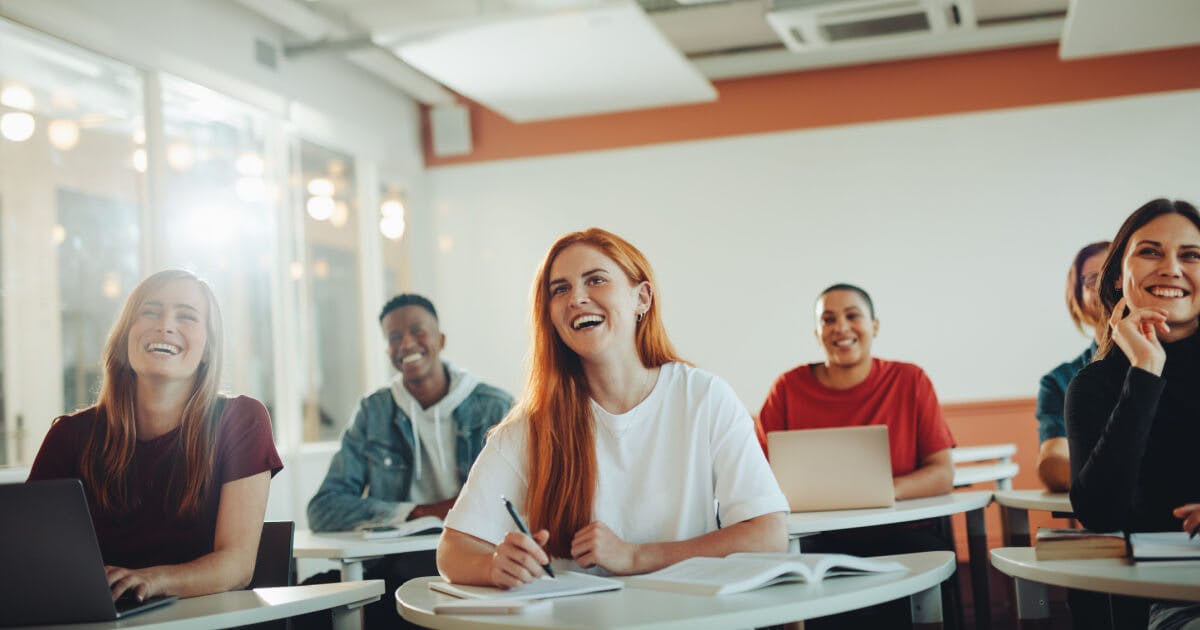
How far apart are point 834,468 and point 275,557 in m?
1.66

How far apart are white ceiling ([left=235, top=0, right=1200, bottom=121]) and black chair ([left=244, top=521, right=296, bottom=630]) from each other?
3189mm

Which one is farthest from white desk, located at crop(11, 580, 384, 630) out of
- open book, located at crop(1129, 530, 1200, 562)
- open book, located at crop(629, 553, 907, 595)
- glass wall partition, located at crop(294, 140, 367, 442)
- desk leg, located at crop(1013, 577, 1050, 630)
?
glass wall partition, located at crop(294, 140, 367, 442)

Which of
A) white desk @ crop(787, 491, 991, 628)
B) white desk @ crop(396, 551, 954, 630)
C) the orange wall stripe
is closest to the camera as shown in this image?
white desk @ crop(396, 551, 954, 630)

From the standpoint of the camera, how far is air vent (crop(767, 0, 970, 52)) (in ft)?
17.3

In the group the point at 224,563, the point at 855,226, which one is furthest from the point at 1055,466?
the point at 855,226

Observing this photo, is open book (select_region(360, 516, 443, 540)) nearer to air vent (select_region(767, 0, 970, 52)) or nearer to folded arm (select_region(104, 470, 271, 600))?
folded arm (select_region(104, 470, 271, 600))

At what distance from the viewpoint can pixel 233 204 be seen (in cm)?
616

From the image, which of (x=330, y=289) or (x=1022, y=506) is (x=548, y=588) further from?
(x=330, y=289)

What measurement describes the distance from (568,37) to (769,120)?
2464mm

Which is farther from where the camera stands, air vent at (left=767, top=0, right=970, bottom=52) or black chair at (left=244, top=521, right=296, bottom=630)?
air vent at (left=767, top=0, right=970, bottom=52)

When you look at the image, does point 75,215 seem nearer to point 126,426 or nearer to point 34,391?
point 34,391

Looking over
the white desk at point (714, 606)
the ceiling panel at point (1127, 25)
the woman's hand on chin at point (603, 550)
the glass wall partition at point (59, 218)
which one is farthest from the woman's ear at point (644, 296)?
the ceiling panel at point (1127, 25)

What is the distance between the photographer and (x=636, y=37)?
18.2 ft

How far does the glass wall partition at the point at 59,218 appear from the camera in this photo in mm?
4508
